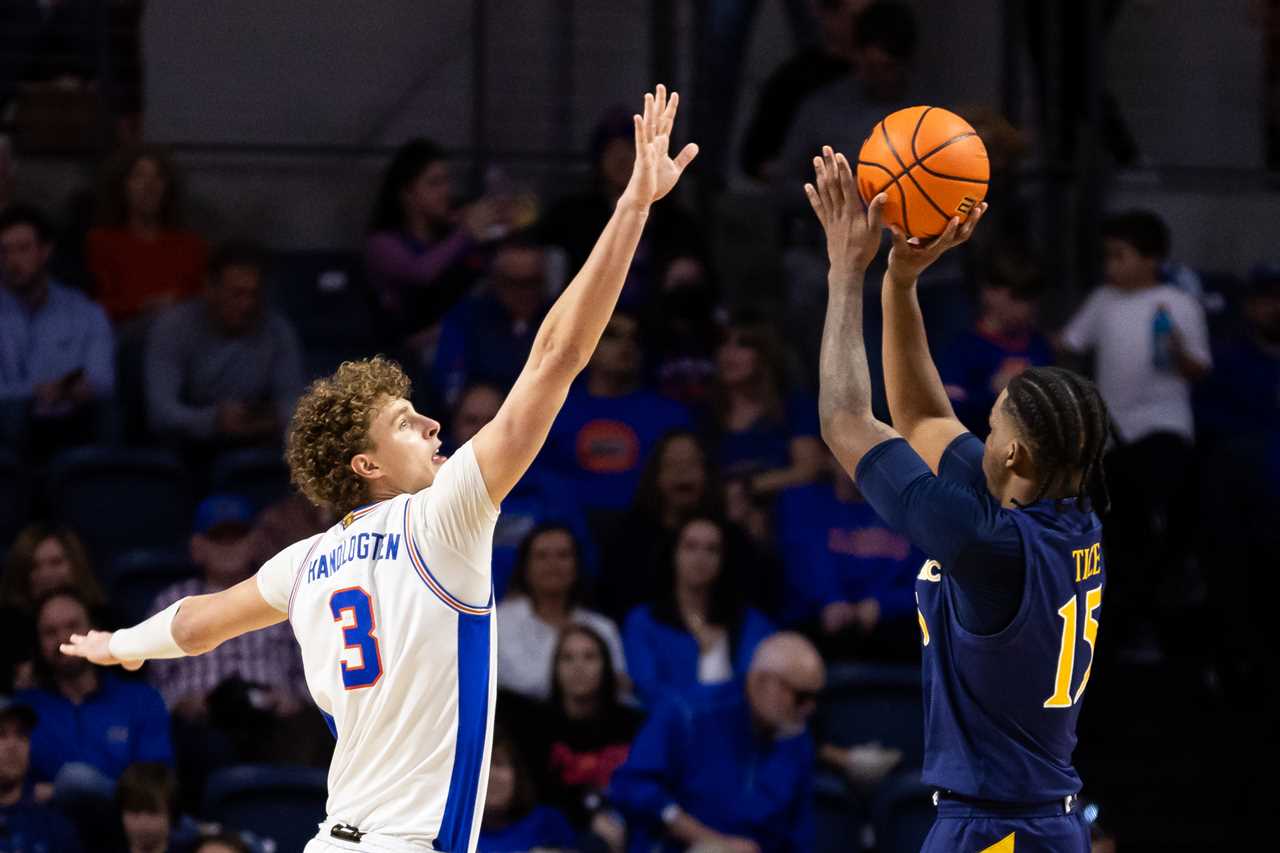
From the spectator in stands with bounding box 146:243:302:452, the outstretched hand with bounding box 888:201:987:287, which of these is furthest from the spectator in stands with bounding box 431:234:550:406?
the outstretched hand with bounding box 888:201:987:287

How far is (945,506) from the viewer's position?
12.6 ft

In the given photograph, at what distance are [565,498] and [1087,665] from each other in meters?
4.35

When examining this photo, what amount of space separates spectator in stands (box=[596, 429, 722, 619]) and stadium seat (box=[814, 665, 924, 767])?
894mm

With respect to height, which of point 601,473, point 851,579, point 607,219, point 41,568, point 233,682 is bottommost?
point 233,682

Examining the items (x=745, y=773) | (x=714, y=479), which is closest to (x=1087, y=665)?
(x=745, y=773)

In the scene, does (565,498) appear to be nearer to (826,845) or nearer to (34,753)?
(826,845)

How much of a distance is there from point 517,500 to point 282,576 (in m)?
4.11

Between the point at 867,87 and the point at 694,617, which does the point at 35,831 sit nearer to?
the point at 694,617

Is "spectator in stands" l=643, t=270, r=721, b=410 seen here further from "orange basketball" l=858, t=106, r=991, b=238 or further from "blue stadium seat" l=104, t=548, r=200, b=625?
"orange basketball" l=858, t=106, r=991, b=238

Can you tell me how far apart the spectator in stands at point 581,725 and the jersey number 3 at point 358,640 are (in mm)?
3519

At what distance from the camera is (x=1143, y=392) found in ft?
29.1

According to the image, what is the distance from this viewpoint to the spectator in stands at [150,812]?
22.0 feet

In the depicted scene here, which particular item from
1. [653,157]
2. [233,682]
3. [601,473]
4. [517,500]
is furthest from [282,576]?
[601,473]

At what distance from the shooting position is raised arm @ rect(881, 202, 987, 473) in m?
4.30
